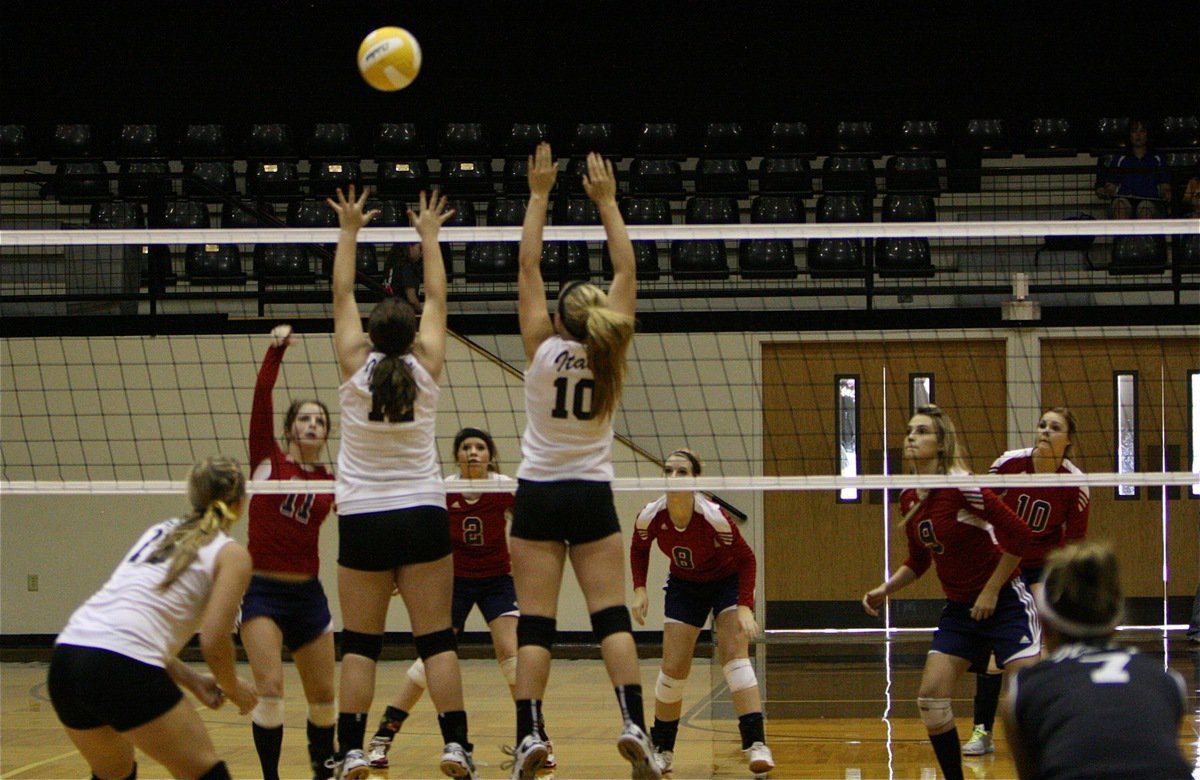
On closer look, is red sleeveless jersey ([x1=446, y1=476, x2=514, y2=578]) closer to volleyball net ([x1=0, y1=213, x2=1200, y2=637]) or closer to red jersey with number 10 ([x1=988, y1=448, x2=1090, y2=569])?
red jersey with number 10 ([x1=988, y1=448, x2=1090, y2=569])

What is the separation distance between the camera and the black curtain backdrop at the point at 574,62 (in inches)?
621

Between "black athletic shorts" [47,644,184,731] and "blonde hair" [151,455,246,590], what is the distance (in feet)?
1.11

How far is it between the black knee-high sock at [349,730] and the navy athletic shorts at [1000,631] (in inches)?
104

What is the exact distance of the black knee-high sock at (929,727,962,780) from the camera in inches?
229

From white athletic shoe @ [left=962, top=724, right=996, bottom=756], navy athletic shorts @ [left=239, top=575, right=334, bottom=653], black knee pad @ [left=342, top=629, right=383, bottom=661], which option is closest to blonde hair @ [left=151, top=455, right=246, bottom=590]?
black knee pad @ [left=342, top=629, right=383, bottom=661]

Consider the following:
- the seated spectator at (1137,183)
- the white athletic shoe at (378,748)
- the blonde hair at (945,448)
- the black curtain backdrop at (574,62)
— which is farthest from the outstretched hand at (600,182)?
the black curtain backdrop at (574,62)

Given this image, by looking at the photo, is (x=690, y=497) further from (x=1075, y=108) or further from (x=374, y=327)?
(x=1075, y=108)

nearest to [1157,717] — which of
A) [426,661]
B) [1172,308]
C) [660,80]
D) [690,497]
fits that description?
[426,661]

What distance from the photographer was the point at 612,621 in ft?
15.6

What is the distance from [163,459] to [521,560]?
812cm

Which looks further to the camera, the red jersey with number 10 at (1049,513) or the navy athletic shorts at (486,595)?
the navy athletic shorts at (486,595)

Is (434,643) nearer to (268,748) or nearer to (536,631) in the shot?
(536,631)

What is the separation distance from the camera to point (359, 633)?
16.4 feet

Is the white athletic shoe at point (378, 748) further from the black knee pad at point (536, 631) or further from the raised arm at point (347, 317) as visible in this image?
the raised arm at point (347, 317)
